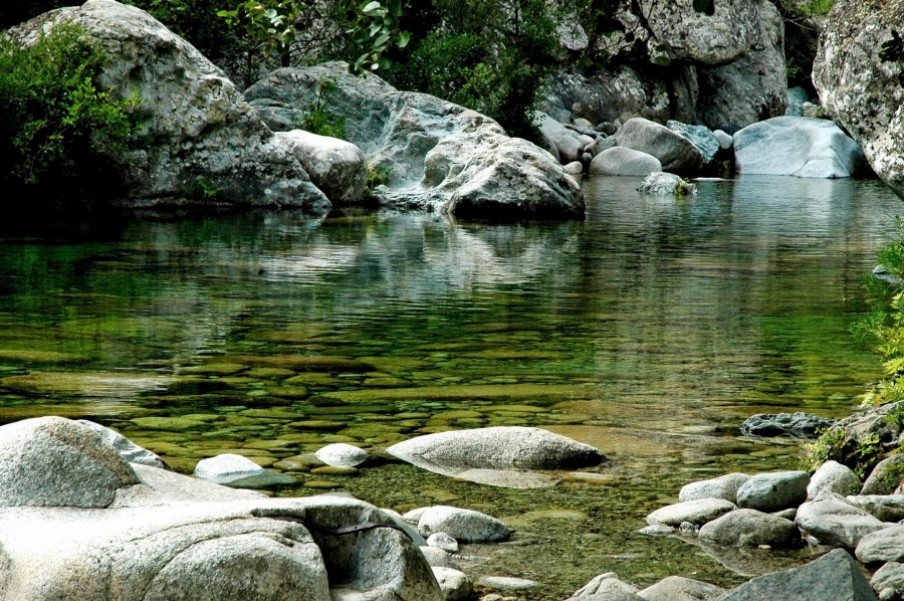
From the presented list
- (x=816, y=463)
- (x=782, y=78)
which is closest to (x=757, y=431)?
(x=816, y=463)

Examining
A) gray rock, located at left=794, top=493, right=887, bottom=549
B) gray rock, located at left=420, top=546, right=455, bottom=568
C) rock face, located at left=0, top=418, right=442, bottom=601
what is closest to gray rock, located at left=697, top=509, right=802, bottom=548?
gray rock, located at left=794, top=493, right=887, bottom=549

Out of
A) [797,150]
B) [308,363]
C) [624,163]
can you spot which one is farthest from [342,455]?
[797,150]

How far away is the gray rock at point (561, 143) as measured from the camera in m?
33.3

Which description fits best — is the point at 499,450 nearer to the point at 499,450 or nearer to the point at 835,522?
the point at 499,450

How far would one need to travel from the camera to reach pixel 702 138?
37.3 meters

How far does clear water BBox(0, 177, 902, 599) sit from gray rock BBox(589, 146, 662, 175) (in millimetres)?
15996

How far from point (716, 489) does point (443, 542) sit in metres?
1.27

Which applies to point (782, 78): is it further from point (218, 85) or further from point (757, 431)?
point (757, 431)

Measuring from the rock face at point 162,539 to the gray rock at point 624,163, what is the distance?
29.1m

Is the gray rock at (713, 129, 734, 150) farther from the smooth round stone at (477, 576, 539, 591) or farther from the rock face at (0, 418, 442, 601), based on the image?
the rock face at (0, 418, 442, 601)

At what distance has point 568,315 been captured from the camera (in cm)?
1023

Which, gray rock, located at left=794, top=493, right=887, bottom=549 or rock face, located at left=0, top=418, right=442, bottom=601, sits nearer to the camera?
rock face, located at left=0, top=418, right=442, bottom=601

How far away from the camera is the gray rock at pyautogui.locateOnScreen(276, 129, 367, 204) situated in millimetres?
20359

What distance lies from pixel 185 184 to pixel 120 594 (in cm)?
1697
